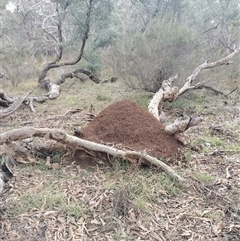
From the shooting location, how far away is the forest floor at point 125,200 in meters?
2.54

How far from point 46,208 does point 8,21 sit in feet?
54.0

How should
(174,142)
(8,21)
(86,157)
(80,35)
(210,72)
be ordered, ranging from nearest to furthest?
(86,157)
(174,142)
(210,72)
(80,35)
(8,21)

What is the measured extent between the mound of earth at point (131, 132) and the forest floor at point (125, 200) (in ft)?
0.70

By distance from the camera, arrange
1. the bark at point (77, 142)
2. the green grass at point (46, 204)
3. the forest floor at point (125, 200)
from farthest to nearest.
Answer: the bark at point (77, 142) < the green grass at point (46, 204) < the forest floor at point (125, 200)

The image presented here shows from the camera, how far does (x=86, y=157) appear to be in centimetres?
369

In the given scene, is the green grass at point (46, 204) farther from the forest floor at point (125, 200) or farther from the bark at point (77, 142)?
the bark at point (77, 142)

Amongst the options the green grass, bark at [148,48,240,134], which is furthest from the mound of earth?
the green grass

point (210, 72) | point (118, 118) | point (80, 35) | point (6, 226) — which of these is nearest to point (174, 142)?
point (118, 118)

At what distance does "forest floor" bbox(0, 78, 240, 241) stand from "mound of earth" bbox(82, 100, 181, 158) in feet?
0.70

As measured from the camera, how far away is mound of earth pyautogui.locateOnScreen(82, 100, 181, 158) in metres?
3.84

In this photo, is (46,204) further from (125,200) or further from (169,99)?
(169,99)

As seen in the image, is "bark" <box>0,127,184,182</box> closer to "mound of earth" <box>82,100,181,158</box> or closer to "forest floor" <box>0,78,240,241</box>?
"forest floor" <box>0,78,240,241</box>

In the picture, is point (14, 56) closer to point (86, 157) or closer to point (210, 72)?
point (210, 72)

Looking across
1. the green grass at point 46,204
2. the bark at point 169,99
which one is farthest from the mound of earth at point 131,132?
the green grass at point 46,204
